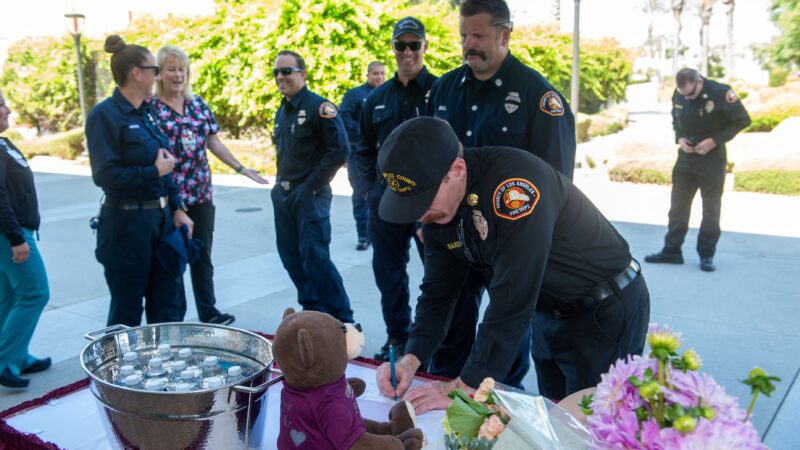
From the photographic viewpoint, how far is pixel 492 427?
1094 millimetres

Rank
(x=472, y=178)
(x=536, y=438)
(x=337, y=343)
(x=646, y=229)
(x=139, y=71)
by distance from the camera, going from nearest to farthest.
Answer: (x=536, y=438), (x=337, y=343), (x=472, y=178), (x=139, y=71), (x=646, y=229)

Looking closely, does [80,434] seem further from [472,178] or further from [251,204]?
[251,204]

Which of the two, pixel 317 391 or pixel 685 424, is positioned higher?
pixel 685 424

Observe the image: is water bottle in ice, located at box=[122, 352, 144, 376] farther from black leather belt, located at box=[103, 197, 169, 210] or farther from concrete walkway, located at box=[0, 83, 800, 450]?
concrete walkway, located at box=[0, 83, 800, 450]

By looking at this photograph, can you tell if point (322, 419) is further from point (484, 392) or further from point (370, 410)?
point (484, 392)

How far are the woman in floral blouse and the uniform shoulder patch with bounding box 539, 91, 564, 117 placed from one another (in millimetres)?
2189

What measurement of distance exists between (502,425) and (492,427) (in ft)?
0.06

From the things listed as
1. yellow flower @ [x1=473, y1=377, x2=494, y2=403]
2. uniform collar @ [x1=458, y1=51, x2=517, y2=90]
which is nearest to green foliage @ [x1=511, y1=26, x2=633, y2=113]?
uniform collar @ [x1=458, y1=51, x2=517, y2=90]

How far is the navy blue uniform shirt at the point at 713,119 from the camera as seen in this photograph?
5.79 m

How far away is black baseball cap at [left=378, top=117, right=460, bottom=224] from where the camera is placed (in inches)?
64.5

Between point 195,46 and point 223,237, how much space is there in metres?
7.22

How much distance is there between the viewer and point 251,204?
9297 mm

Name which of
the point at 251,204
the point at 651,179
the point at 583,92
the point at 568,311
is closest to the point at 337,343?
the point at 568,311

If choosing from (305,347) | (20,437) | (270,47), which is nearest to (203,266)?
(20,437)
